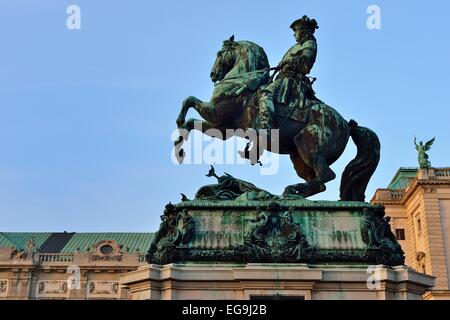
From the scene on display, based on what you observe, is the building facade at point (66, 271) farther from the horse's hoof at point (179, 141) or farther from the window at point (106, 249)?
the horse's hoof at point (179, 141)

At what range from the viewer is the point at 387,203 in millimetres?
60188

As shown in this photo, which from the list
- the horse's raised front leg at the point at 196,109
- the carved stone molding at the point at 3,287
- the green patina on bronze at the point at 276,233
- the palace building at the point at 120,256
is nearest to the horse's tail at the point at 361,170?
the green patina on bronze at the point at 276,233

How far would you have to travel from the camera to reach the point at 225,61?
50.2ft

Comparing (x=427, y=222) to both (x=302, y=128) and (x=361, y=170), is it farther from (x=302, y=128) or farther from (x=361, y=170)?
(x=302, y=128)

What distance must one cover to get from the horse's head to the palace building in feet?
139

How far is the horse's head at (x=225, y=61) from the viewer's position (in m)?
15.2

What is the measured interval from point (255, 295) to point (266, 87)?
4.69 metres

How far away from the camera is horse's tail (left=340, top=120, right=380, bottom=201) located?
1468cm

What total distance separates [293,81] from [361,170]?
2.45 m

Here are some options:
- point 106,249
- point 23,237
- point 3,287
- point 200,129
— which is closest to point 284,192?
point 200,129

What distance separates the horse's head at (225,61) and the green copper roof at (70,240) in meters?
53.1

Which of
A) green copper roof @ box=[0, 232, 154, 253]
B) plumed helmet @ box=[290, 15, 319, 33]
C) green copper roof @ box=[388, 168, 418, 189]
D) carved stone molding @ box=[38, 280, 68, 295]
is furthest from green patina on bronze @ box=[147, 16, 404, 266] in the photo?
green copper roof @ box=[0, 232, 154, 253]
